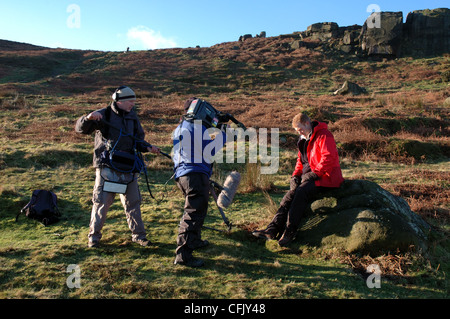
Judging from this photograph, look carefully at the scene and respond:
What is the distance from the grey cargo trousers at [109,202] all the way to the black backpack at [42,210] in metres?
1.46

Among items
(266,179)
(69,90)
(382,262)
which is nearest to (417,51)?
(69,90)

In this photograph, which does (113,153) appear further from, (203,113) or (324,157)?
(324,157)

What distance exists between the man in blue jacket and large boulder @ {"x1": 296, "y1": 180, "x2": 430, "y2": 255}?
1669 millimetres

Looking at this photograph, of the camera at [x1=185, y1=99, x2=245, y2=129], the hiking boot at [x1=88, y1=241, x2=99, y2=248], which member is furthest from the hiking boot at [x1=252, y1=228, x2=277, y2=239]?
the hiking boot at [x1=88, y1=241, x2=99, y2=248]

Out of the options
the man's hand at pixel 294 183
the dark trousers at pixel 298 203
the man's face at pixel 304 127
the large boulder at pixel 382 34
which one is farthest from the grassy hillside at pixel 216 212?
the large boulder at pixel 382 34

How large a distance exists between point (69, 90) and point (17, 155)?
2033 centimetres

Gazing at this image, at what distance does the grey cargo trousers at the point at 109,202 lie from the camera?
173 inches

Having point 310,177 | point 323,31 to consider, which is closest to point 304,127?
point 310,177

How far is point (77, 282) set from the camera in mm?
3592

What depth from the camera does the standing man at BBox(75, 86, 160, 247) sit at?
14.2 ft

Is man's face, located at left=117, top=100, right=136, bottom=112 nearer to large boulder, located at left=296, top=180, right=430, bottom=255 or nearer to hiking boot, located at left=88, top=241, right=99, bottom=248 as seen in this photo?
hiking boot, located at left=88, top=241, right=99, bottom=248

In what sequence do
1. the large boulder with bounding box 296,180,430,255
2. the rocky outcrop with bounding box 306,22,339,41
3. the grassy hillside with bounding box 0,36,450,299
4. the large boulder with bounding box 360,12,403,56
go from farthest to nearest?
1. the rocky outcrop with bounding box 306,22,339,41
2. the large boulder with bounding box 360,12,403,56
3. the large boulder with bounding box 296,180,430,255
4. the grassy hillside with bounding box 0,36,450,299

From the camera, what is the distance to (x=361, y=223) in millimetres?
4434
